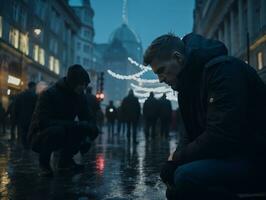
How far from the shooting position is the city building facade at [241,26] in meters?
32.8

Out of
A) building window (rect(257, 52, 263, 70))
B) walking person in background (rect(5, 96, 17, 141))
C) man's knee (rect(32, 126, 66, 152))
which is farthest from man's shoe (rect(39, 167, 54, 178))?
building window (rect(257, 52, 263, 70))

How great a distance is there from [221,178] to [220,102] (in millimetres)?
448

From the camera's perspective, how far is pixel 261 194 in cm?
222

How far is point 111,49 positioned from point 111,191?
15140cm

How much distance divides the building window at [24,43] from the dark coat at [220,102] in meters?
38.9

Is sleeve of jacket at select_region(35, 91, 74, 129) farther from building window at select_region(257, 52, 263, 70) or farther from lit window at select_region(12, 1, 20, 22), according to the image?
lit window at select_region(12, 1, 20, 22)

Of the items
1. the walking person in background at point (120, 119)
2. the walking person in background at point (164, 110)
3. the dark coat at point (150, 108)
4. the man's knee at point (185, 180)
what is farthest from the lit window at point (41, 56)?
the man's knee at point (185, 180)

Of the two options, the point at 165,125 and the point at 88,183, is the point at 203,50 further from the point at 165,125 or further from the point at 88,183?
the point at 165,125

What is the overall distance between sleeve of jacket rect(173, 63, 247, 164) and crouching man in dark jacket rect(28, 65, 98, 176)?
3739 mm

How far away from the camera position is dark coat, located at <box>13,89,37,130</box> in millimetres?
11164

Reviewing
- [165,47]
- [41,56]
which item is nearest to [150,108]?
[165,47]

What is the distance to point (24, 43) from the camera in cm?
4072

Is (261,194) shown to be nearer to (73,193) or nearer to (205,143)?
(205,143)

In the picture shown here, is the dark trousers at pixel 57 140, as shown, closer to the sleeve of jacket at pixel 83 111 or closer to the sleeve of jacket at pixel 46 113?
the sleeve of jacket at pixel 46 113
